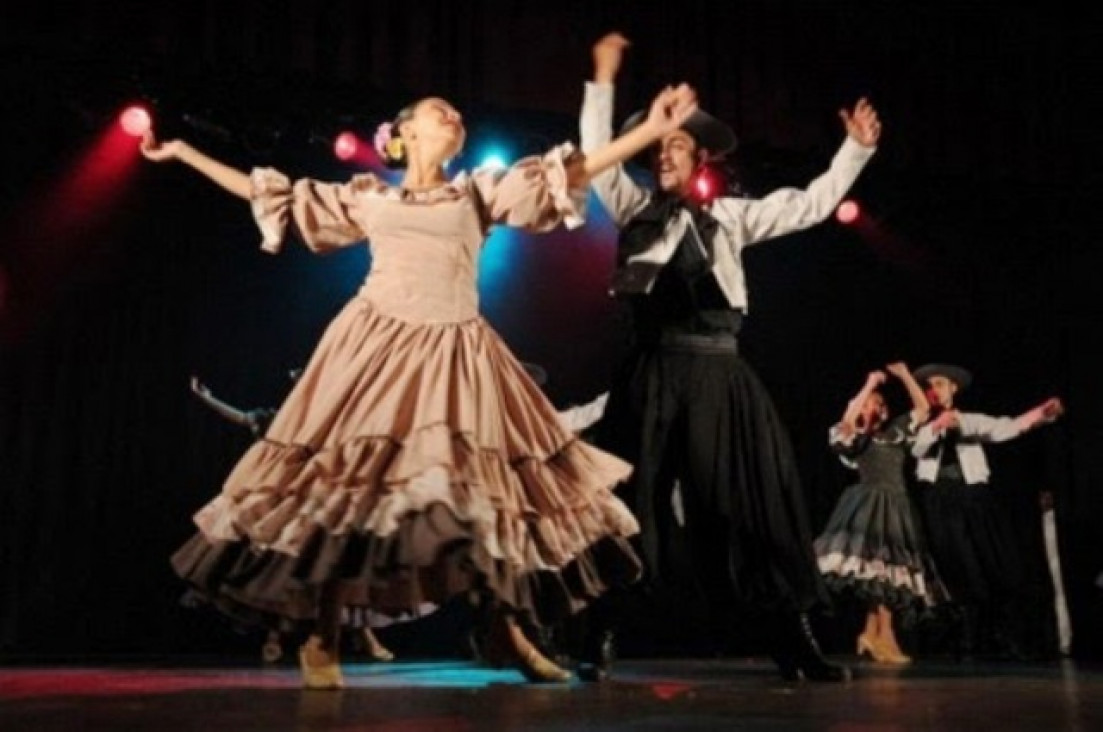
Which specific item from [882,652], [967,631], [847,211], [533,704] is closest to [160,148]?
[533,704]

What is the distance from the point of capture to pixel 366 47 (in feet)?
20.6

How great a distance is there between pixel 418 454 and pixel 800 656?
1.32 metres

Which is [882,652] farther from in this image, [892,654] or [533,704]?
[533,704]

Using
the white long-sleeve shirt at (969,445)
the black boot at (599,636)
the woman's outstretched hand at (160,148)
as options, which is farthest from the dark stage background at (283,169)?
the black boot at (599,636)

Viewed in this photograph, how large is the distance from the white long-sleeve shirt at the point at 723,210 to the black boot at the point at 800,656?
92 cm

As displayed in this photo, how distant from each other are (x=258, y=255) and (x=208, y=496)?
1.34 meters

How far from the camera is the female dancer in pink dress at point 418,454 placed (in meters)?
2.94

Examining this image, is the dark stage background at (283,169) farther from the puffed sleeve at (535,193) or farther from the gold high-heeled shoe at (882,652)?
the puffed sleeve at (535,193)

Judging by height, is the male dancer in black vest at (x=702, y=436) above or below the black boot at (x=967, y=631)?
above

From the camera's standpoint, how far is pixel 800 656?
12.1ft

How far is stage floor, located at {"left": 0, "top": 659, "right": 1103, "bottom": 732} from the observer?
7.28 ft

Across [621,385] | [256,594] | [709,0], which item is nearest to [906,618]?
[709,0]

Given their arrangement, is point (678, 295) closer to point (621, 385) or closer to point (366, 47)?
point (621, 385)

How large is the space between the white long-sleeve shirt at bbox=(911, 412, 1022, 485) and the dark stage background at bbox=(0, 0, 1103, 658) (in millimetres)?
882
